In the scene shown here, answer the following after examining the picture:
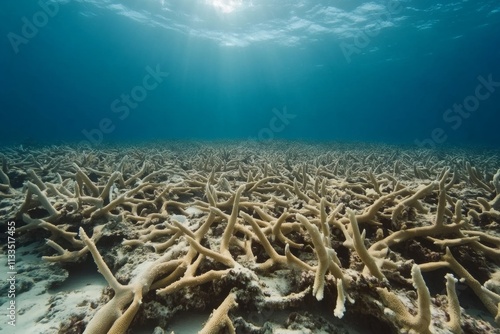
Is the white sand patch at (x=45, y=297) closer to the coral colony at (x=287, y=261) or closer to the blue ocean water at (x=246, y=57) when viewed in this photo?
the coral colony at (x=287, y=261)

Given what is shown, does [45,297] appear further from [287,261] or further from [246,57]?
[246,57]

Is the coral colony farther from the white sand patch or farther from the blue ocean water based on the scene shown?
the blue ocean water

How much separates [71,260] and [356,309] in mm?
2717

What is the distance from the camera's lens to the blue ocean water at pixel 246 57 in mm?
28094

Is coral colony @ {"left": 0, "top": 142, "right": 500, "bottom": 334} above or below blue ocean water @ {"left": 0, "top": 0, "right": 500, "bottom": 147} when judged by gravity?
below

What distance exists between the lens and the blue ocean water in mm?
28094

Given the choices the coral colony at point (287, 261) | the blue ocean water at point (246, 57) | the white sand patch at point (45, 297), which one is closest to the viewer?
the coral colony at point (287, 261)

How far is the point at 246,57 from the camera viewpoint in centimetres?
5519

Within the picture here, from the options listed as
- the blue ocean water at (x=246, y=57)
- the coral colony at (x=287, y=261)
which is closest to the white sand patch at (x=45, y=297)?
the coral colony at (x=287, y=261)

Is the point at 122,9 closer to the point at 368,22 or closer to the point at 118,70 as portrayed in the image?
the point at 368,22

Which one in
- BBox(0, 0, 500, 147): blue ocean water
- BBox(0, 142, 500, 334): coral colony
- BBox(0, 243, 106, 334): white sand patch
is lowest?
BBox(0, 243, 106, 334): white sand patch

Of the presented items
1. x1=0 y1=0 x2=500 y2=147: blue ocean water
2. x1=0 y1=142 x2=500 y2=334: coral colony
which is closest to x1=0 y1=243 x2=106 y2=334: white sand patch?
x1=0 y1=142 x2=500 y2=334: coral colony

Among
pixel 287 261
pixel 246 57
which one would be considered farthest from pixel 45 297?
pixel 246 57

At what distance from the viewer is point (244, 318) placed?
1.74 m
